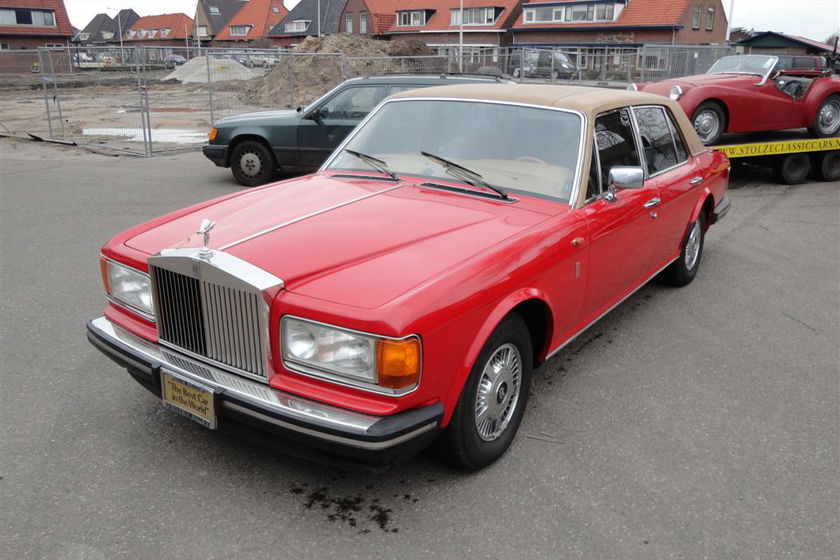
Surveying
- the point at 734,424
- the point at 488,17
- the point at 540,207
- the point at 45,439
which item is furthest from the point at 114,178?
the point at 488,17

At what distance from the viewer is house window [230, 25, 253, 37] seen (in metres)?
83.8

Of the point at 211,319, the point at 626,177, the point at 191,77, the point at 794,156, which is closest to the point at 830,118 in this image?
the point at 794,156

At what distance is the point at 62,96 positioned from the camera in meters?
16.5

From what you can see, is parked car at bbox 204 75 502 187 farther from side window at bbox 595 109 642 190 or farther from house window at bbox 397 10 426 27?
house window at bbox 397 10 426 27

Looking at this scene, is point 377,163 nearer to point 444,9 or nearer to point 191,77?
point 191,77

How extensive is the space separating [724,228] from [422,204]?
587cm

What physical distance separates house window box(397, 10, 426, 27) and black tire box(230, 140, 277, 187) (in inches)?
2267

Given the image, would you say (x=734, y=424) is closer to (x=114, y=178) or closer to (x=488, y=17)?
(x=114, y=178)

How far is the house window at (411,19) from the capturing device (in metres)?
64.1

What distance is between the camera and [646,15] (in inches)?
2063

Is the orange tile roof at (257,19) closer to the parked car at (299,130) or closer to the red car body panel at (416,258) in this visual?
the parked car at (299,130)

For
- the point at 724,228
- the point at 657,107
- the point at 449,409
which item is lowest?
the point at 724,228

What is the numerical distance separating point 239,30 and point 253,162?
3207 inches

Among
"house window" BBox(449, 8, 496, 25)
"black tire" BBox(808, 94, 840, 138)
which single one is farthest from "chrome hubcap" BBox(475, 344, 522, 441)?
"house window" BBox(449, 8, 496, 25)
